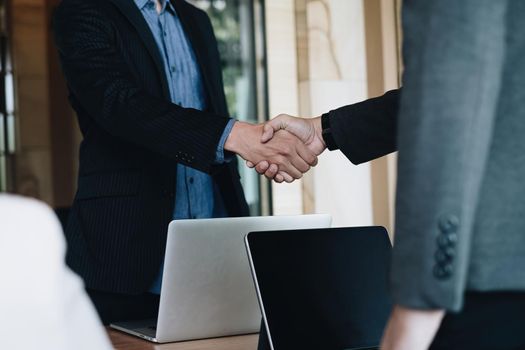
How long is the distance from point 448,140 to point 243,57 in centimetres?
471

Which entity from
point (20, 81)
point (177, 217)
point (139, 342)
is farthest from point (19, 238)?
point (20, 81)

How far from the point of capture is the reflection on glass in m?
5.35

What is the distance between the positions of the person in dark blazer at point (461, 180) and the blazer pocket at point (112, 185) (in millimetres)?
1328

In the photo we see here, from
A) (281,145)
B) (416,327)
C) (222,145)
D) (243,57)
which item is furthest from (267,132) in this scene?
(243,57)

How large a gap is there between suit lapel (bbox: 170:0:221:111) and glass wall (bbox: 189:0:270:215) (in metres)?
2.97

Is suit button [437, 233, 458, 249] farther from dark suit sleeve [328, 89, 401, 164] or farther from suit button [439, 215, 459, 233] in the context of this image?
dark suit sleeve [328, 89, 401, 164]

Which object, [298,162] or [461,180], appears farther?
[298,162]

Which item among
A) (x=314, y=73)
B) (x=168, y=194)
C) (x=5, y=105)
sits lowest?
(x=168, y=194)

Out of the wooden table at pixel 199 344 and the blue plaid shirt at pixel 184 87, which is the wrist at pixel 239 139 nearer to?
the blue plaid shirt at pixel 184 87

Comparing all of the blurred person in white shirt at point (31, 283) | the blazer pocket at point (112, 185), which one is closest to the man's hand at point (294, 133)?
the blazer pocket at point (112, 185)

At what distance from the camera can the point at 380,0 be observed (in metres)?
5.34

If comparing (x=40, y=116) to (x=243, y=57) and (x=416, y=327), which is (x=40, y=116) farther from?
(x=416, y=327)

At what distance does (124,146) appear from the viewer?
210 centimetres

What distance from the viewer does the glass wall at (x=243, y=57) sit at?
5.34m
